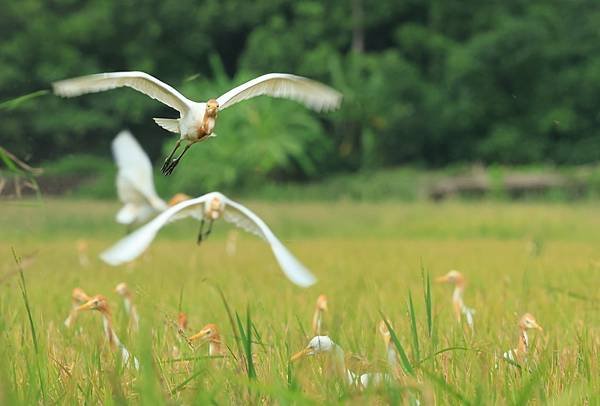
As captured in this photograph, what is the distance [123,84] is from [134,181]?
12.3 feet

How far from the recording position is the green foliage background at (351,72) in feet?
73.1

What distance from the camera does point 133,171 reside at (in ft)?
19.1

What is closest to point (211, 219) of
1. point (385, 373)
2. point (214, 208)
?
point (214, 208)

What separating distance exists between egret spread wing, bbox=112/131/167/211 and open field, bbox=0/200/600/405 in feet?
1.59

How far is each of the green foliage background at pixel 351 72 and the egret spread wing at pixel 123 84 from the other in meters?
18.4

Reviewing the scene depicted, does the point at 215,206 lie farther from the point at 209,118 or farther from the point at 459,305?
the point at 459,305

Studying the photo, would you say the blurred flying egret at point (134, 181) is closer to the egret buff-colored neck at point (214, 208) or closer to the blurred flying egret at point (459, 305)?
the blurred flying egret at point (459, 305)

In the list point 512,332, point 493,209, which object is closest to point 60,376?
point 512,332

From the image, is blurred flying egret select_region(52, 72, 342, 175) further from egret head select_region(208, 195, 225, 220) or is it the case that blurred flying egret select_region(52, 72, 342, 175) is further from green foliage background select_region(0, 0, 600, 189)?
green foliage background select_region(0, 0, 600, 189)

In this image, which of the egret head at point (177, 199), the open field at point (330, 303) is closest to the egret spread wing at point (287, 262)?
the open field at point (330, 303)

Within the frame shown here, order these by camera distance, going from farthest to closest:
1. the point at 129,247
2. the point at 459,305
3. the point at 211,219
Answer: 1. the point at 459,305
2. the point at 211,219
3. the point at 129,247

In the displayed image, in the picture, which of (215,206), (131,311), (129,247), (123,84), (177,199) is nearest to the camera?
(129,247)

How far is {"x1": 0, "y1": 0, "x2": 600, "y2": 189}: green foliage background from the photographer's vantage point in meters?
22.3

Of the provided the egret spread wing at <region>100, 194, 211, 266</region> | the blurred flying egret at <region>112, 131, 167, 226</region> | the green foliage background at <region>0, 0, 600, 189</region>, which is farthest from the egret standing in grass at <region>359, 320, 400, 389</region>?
the green foliage background at <region>0, 0, 600, 189</region>
